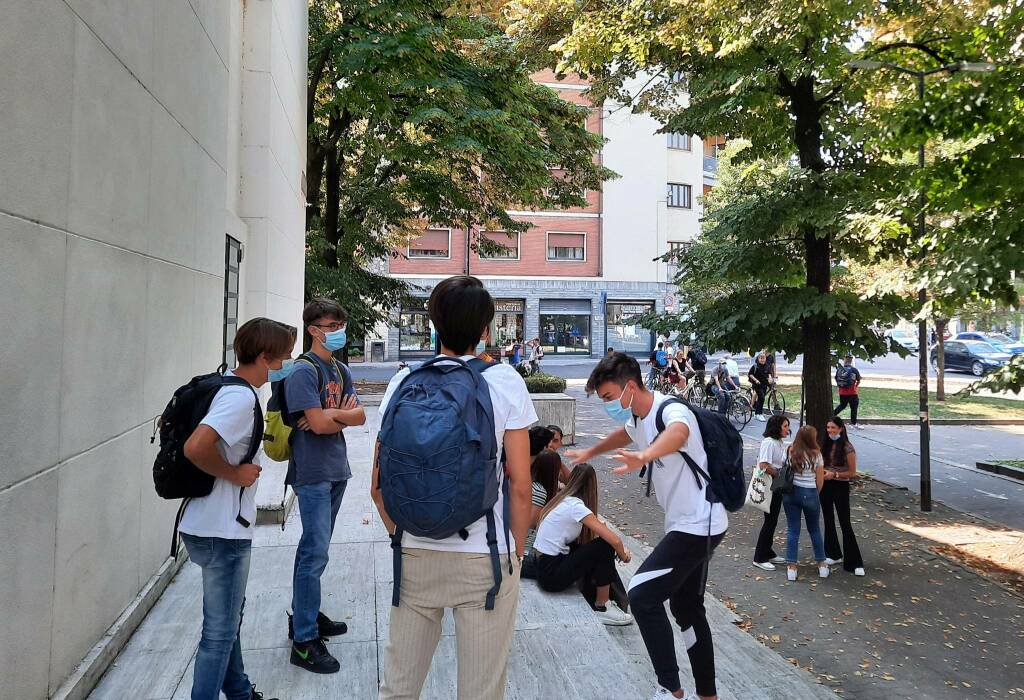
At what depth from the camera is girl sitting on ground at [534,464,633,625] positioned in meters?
5.31

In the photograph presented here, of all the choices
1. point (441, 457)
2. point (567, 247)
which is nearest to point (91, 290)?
point (441, 457)

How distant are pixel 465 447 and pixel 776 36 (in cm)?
888

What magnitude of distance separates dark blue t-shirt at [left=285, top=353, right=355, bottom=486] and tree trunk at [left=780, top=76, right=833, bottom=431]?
888cm

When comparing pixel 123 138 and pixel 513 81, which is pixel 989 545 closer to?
pixel 123 138

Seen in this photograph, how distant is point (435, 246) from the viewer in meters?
43.2

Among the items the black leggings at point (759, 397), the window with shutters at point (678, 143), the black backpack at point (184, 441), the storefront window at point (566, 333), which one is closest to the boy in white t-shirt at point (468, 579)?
the black backpack at point (184, 441)

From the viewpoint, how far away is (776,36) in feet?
30.8

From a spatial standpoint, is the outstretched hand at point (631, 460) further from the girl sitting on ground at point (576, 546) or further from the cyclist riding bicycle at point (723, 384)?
the cyclist riding bicycle at point (723, 384)

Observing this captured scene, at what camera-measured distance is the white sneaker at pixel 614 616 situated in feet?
16.7

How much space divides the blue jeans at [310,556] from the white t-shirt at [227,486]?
84 centimetres

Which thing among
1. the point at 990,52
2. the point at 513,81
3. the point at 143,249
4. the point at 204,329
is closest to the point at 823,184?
the point at 990,52

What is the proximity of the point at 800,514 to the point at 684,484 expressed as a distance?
4.24 m

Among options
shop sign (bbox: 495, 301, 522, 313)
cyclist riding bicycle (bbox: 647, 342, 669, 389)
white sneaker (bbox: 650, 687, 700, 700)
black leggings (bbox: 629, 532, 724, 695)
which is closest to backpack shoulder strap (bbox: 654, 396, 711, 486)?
black leggings (bbox: 629, 532, 724, 695)

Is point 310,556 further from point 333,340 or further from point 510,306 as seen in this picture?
point 510,306
